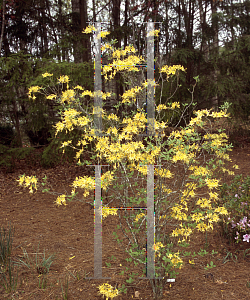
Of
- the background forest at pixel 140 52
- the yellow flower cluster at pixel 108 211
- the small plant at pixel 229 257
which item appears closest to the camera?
the yellow flower cluster at pixel 108 211

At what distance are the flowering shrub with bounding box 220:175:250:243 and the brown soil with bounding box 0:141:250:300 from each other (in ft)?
0.47

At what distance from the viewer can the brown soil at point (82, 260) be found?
266cm

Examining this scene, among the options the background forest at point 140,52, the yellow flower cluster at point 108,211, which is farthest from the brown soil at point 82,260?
the background forest at point 140,52

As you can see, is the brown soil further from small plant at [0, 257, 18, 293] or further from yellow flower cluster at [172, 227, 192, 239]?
yellow flower cluster at [172, 227, 192, 239]

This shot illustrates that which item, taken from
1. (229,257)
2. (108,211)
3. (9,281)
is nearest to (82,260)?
(9,281)

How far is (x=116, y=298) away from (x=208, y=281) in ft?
2.98

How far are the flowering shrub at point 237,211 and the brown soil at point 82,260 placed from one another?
0.14 m

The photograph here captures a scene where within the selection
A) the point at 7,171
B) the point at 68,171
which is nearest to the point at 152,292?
the point at 68,171

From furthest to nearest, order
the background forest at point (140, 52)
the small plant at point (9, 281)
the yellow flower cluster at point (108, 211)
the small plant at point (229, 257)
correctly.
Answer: the background forest at point (140, 52) < the small plant at point (229, 257) < the small plant at point (9, 281) < the yellow flower cluster at point (108, 211)

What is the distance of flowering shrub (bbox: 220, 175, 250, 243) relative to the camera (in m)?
3.18

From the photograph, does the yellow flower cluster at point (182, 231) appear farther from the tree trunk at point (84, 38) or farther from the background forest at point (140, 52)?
the tree trunk at point (84, 38)

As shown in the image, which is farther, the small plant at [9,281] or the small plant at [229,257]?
the small plant at [229,257]

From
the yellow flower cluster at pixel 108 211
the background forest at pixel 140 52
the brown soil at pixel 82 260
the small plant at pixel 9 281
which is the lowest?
the brown soil at pixel 82 260

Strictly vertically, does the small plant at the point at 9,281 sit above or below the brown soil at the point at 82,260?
above
